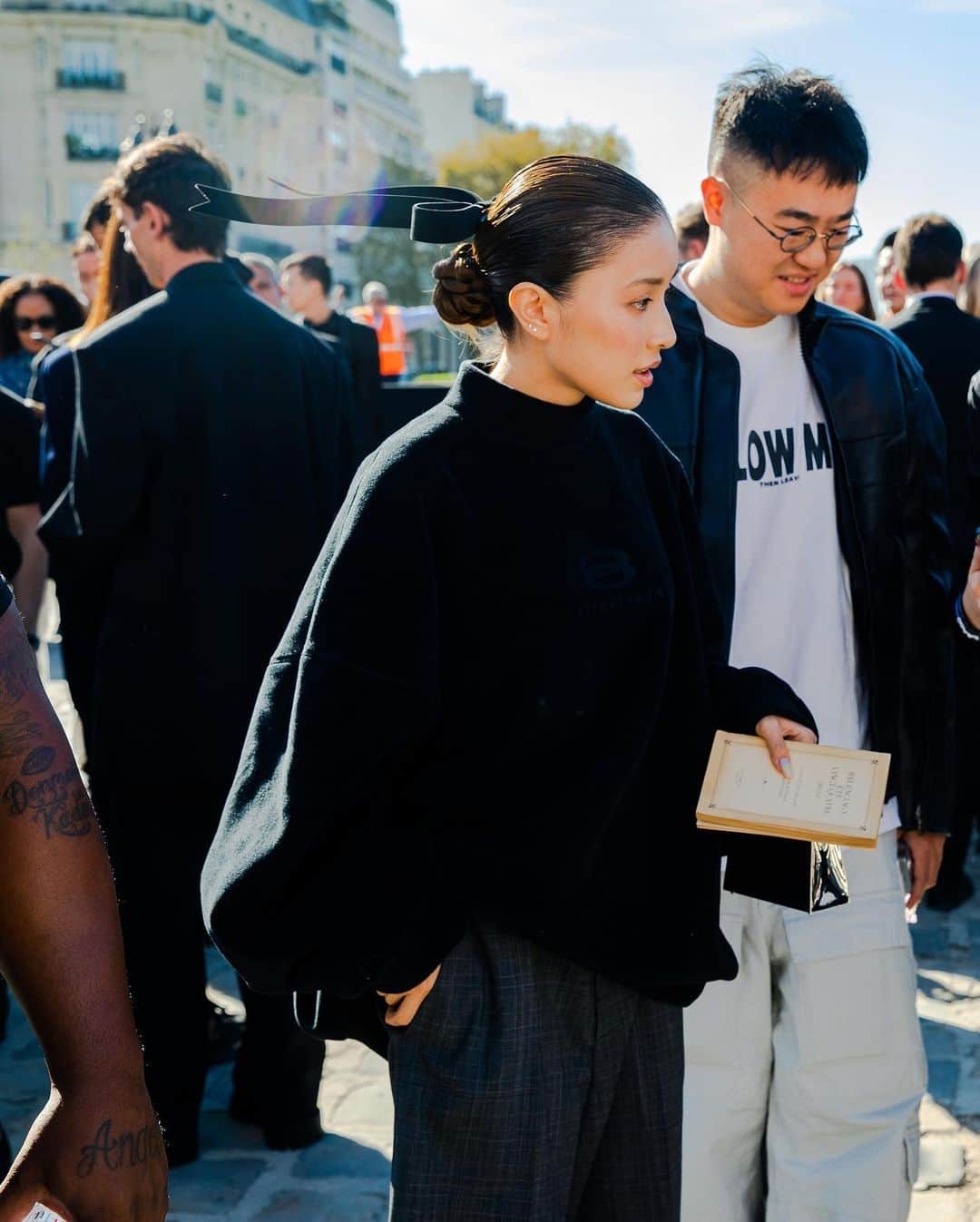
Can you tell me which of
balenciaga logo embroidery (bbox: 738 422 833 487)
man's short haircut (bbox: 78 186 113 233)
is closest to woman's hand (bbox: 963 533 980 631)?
balenciaga logo embroidery (bbox: 738 422 833 487)

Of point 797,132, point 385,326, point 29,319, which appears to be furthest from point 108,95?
point 797,132

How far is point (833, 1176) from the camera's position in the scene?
2779mm

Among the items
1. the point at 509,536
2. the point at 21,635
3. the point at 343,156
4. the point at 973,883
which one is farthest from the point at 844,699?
the point at 343,156

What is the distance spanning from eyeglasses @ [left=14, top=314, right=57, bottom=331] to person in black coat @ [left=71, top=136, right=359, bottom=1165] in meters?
2.83

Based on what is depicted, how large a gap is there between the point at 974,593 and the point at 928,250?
350 cm

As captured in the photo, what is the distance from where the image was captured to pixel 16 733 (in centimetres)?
180

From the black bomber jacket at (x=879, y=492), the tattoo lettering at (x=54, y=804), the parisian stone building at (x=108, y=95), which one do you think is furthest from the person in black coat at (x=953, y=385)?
the parisian stone building at (x=108, y=95)

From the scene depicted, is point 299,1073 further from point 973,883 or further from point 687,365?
point 973,883

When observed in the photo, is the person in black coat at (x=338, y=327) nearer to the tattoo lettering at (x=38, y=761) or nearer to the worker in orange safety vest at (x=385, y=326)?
the worker in orange safety vest at (x=385, y=326)

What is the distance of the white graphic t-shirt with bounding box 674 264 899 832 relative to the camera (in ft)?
9.30

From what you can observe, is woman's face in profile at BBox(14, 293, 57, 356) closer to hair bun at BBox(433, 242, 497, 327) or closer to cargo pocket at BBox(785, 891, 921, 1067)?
hair bun at BBox(433, 242, 497, 327)

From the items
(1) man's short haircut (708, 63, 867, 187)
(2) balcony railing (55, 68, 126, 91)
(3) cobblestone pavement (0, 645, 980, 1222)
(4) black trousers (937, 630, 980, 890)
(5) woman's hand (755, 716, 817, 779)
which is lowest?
(3) cobblestone pavement (0, 645, 980, 1222)

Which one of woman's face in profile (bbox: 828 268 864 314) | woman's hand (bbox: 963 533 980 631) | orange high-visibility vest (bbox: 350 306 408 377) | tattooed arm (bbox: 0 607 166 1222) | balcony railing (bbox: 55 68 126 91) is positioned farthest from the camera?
balcony railing (bbox: 55 68 126 91)

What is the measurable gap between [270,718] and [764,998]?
1.25 meters
